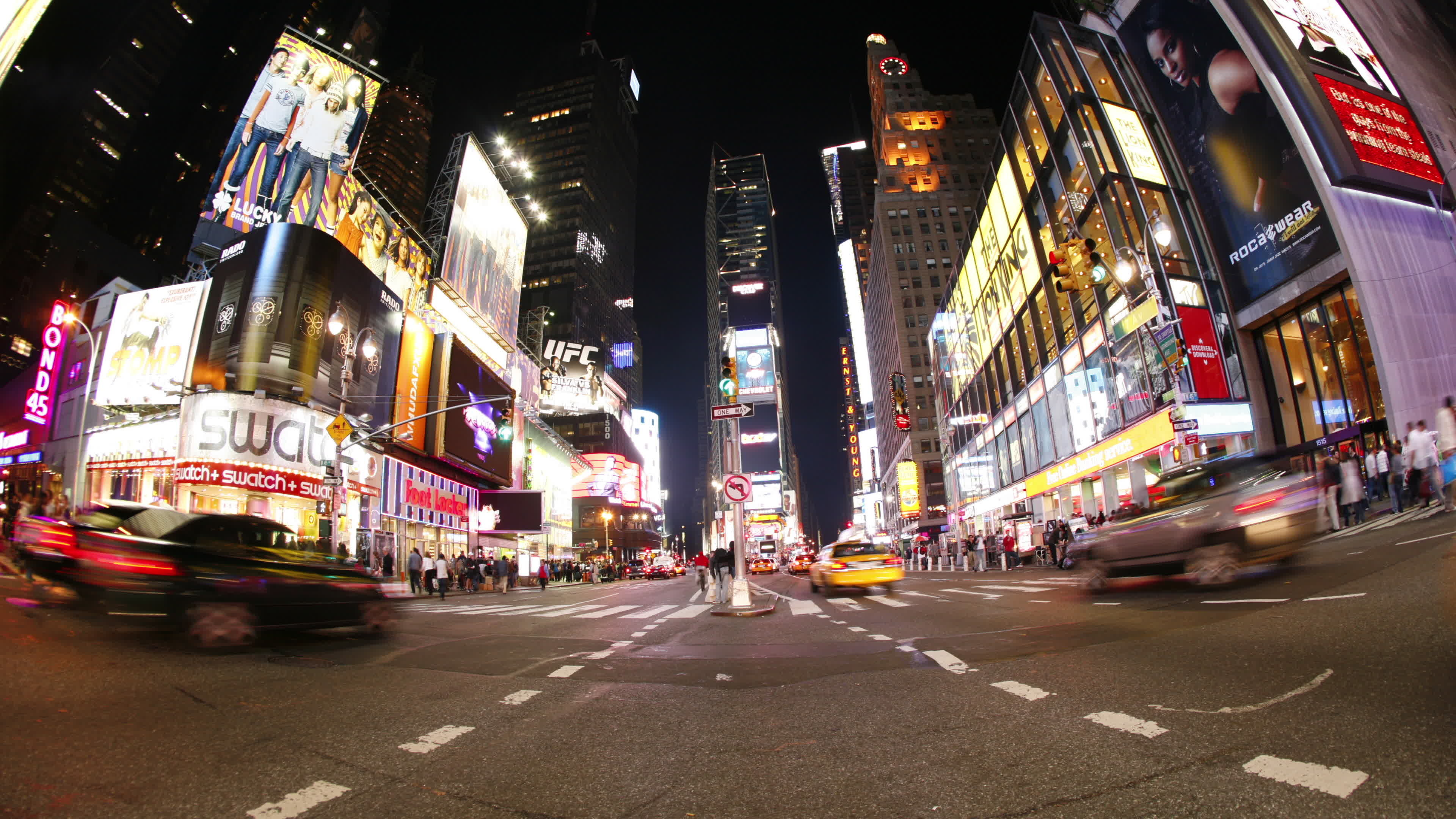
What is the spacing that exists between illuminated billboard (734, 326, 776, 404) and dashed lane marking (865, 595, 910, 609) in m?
112

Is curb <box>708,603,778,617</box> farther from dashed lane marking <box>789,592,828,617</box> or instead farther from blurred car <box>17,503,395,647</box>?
blurred car <box>17,503,395,647</box>

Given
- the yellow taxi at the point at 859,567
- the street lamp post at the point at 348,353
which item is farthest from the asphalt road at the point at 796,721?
the street lamp post at the point at 348,353

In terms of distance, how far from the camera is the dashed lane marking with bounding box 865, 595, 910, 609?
12.0 metres

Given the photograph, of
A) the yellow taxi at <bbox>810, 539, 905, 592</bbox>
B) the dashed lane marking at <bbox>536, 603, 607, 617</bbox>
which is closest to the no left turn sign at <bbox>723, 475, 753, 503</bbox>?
the dashed lane marking at <bbox>536, 603, 607, 617</bbox>

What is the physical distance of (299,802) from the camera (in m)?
2.43

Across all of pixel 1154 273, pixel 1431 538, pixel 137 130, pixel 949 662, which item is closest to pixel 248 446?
pixel 949 662

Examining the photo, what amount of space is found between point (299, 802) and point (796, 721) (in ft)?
8.22

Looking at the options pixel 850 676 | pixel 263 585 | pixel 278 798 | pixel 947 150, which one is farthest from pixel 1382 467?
pixel 947 150

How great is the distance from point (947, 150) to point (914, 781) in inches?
4050

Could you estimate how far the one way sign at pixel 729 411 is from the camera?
13258mm

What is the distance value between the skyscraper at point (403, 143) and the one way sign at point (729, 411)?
404 feet

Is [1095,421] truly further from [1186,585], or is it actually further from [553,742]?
[553,742]

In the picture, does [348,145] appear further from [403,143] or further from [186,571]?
[403,143]

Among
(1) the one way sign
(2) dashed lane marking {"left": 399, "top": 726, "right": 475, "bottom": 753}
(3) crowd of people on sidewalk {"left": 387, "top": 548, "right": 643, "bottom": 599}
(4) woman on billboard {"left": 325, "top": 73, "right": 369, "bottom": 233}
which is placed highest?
(4) woman on billboard {"left": 325, "top": 73, "right": 369, "bottom": 233}
